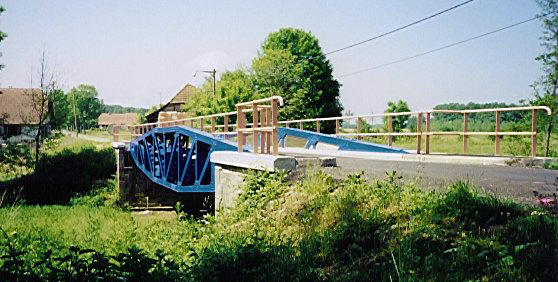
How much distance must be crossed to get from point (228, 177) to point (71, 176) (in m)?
21.1

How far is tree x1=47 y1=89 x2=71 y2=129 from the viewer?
30.4m

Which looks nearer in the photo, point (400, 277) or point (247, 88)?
point (400, 277)

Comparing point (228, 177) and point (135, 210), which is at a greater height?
point (228, 177)

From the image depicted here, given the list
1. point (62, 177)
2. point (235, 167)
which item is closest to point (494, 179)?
point (235, 167)

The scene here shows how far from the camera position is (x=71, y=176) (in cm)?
2870

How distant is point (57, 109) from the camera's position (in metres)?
31.6

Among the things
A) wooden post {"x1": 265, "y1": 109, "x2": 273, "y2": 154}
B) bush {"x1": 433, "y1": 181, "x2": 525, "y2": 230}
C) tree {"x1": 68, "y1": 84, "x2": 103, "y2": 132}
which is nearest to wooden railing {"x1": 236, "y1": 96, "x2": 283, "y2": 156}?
wooden post {"x1": 265, "y1": 109, "x2": 273, "y2": 154}

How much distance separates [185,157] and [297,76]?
19.8m

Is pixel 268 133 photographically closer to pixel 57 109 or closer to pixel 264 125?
pixel 264 125

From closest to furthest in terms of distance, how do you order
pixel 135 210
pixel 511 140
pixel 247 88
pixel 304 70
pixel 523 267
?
1. pixel 523 267
2. pixel 511 140
3. pixel 135 210
4. pixel 247 88
5. pixel 304 70

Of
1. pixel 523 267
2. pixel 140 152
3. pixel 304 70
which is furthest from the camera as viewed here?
pixel 304 70

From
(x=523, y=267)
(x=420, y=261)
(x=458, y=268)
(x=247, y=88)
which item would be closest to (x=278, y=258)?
(x=420, y=261)

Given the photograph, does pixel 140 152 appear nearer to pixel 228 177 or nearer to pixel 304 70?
pixel 228 177

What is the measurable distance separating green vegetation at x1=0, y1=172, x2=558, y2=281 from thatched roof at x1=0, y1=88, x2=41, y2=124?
2526 cm
